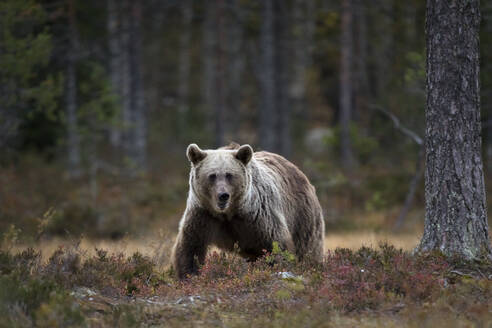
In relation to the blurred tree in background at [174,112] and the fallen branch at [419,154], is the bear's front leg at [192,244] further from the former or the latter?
the blurred tree in background at [174,112]

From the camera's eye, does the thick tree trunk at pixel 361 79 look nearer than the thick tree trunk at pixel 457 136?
No

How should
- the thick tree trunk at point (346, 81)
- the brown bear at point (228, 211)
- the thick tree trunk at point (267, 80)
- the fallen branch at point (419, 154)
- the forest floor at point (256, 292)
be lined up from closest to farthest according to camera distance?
the forest floor at point (256, 292) < the brown bear at point (228, 211) < the fallen branch at point (419, 154) < the thick tree trunk at point (267, 80) < the thick tree trunk at point (346, 81)

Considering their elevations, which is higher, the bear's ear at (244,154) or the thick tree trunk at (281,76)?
the thick tree trunk at (281,76)

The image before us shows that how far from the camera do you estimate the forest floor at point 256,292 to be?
4.67 metres

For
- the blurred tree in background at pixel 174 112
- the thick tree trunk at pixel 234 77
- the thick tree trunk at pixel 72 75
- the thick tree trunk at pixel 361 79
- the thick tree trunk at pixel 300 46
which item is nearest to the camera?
the blurred tree in background at pixel 174 112

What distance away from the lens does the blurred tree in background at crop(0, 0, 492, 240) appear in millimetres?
12664

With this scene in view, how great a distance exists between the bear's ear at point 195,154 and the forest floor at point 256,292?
128 centimetres

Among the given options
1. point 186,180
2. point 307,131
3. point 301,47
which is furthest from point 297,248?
point 307,131

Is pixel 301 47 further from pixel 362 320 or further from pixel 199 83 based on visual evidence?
pixel 362 320

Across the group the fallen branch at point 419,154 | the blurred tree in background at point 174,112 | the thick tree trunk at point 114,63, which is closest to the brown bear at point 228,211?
the fallen branch at point 419,154

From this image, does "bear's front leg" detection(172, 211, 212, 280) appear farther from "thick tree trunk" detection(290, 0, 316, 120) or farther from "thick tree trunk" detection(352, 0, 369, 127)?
"thick tree trunk" detection(290, 0, 316, 120)

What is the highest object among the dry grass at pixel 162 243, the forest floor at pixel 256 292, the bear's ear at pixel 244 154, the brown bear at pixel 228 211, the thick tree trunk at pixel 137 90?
the thick tree trunk at pixel 137 90

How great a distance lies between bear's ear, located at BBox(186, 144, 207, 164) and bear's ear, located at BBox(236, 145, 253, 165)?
43cm

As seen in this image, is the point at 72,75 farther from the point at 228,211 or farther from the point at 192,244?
the point at 228,211
